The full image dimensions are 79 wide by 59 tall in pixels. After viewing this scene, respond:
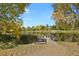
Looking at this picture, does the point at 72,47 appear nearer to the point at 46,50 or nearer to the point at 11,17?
the point at 46,50

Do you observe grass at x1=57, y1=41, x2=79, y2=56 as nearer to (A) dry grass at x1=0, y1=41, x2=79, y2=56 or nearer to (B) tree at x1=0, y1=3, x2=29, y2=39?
(A) dry grass at x1=0, y1=41, x2=79, y2=56

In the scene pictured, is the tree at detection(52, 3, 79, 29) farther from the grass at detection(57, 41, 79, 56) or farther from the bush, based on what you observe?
the bush

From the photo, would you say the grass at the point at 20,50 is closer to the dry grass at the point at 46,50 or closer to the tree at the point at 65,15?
the dry grass at the point at 46,50

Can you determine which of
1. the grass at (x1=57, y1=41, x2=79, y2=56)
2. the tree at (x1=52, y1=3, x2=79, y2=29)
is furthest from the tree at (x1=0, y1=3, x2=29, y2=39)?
the grass at (x1=57, y1=41, x2=79, y2=56)

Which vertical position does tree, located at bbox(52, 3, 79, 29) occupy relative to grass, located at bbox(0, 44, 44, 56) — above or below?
above

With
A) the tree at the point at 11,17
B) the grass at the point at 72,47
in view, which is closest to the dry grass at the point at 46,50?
the grass at the point at 72,47

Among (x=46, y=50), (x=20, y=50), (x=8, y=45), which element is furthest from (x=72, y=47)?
(x=8, y=45)

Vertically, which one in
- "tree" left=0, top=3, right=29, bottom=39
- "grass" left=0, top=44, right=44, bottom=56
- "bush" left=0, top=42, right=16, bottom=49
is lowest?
"grass" left=0, top=44, right=44, bottom=56

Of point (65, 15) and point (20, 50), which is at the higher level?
point (65, 15)

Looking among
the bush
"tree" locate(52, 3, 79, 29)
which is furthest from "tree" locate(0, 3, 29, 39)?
"tree" locate(52, 3, 79, 29)

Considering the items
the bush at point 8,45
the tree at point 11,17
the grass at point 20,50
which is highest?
the tree at point 11,17

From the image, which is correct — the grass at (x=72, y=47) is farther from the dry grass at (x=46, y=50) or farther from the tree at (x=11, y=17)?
the tree at (x=11, y=17)

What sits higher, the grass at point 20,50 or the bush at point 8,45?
the bush at point 8,45

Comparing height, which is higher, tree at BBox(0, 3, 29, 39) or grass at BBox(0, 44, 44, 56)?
tree at BBox(0, 3, 29, 39)
